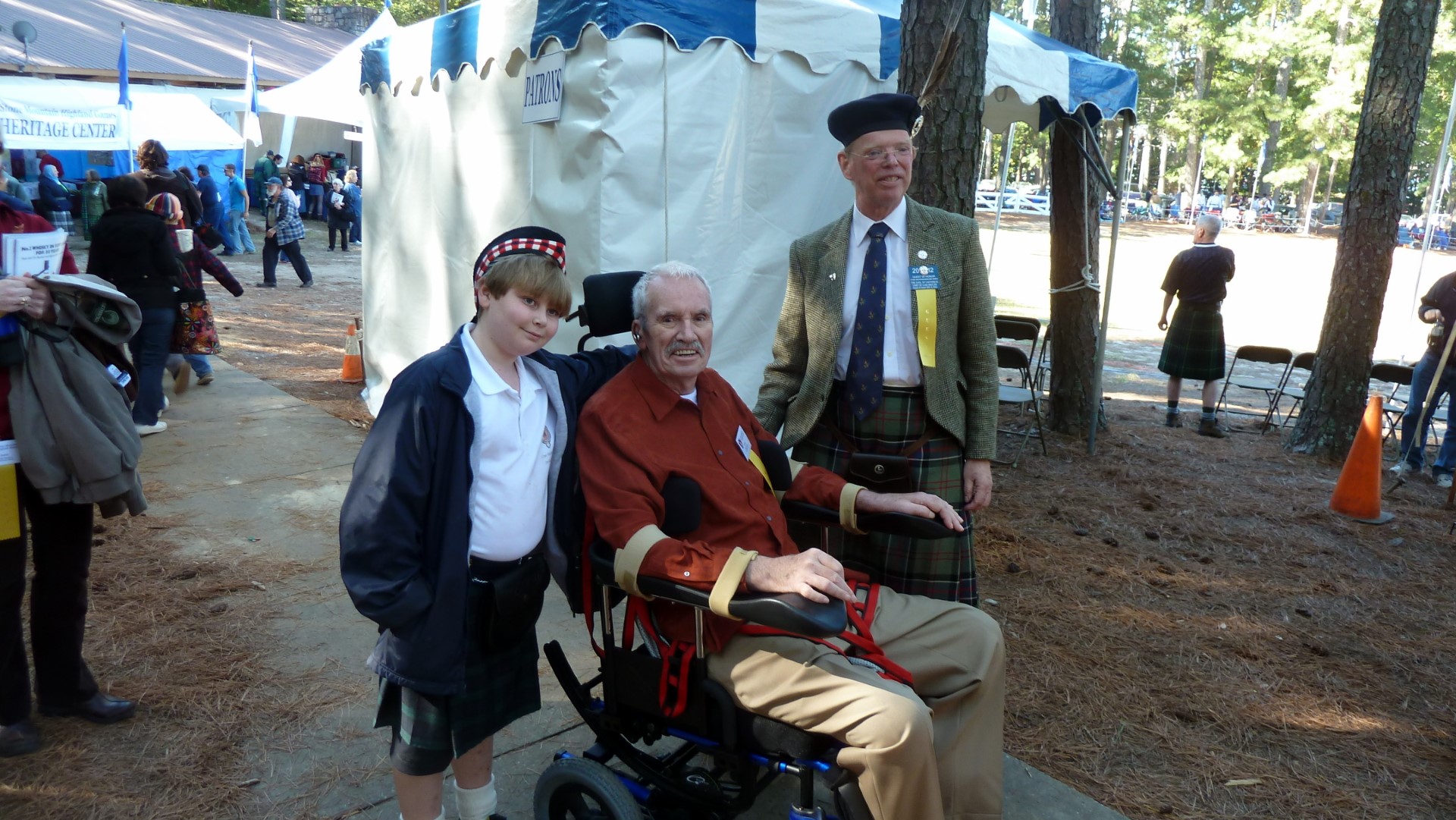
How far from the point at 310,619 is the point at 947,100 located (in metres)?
3.39

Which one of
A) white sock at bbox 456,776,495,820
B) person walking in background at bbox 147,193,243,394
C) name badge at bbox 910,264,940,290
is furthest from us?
person walking in background at bbox 147,193,243,394

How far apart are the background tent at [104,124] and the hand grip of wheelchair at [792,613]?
15177 mm

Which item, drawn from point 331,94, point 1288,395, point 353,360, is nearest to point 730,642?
point 353,360

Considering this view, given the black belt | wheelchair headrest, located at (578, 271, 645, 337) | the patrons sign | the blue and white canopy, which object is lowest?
the black belt

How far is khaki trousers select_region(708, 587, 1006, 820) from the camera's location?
1951 millimetres

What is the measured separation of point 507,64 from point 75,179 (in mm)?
20465

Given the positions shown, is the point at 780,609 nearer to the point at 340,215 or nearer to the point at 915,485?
the point at 915,485

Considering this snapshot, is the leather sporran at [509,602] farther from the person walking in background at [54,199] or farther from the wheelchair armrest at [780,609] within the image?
the person walking in background at [54,199]

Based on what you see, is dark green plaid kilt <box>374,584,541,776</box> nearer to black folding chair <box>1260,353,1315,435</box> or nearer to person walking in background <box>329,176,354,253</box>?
black folding chair <box>1260,353,1315,435</box>

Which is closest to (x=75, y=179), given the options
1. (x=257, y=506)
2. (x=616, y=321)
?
(x=257, y=506)

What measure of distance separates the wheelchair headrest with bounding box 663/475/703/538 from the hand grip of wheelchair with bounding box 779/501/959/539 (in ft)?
1.50

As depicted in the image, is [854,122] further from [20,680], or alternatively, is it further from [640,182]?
[20,680]

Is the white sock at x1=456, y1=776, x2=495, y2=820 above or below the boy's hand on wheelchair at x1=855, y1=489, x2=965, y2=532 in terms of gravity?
below

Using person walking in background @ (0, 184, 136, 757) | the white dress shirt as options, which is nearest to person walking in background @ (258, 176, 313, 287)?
person walking in background @ (0, 184, 136, 757)
